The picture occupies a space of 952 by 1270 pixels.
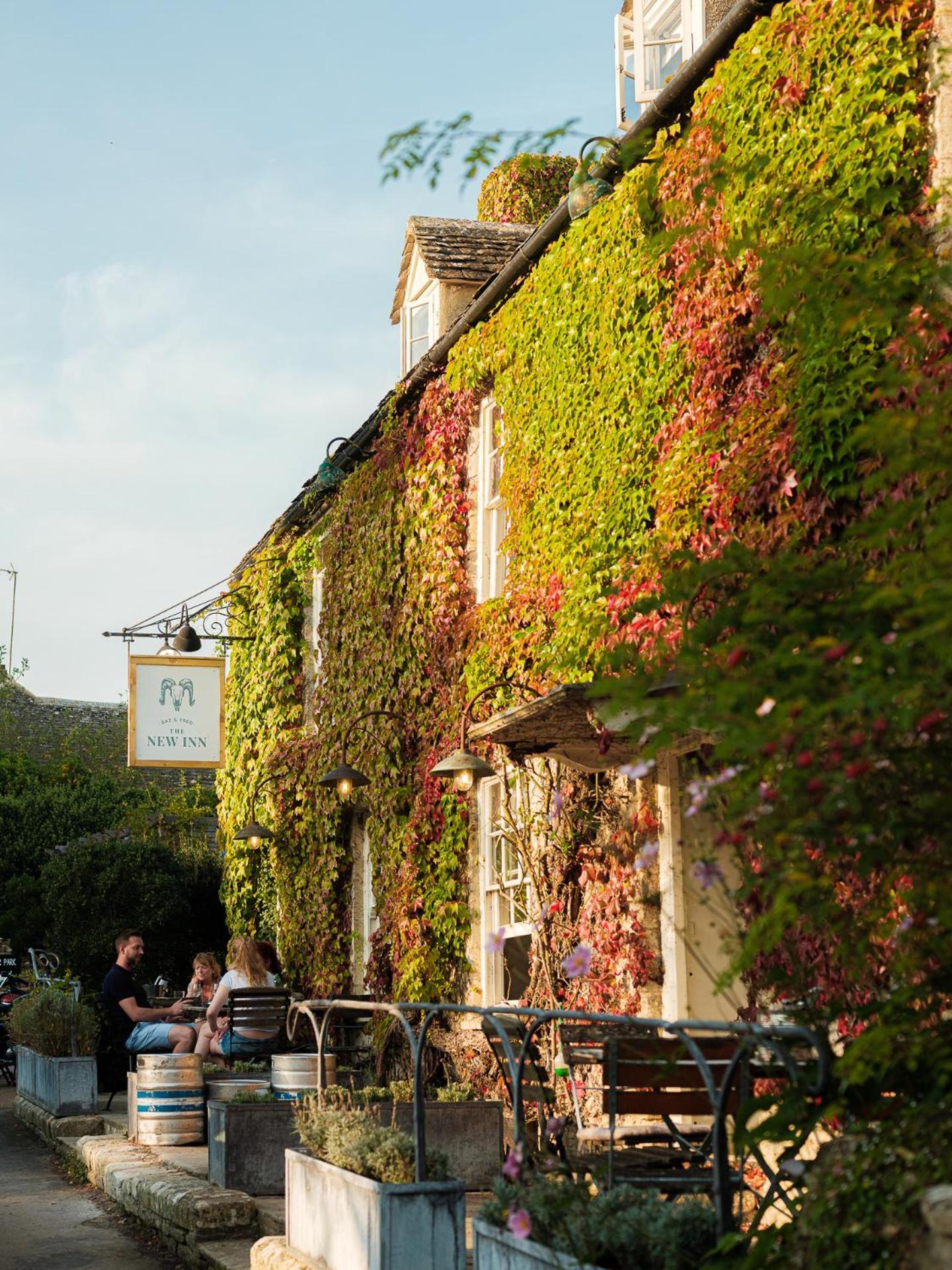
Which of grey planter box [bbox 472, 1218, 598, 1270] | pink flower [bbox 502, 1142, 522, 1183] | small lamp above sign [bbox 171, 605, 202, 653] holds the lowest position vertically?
grey planter box [bbox 472, 1218, 598, 1270]

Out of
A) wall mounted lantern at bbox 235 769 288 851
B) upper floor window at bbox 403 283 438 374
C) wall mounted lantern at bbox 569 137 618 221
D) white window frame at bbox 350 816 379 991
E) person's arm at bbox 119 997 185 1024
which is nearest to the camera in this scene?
wall mounted lantern at bbox 569 137 618 221

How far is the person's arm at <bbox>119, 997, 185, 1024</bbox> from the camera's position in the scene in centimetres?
1294

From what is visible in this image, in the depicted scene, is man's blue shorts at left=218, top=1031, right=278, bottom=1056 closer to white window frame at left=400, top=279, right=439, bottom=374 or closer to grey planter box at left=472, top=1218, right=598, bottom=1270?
white window frame at left=400, top=279, right=439, bottom=374

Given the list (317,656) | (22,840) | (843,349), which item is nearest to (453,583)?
(317,656)

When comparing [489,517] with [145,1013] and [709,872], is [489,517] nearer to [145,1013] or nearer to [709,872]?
[145,1013]

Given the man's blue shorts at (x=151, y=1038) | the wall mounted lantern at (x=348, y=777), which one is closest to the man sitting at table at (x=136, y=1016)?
the man's blue shorts at (x=151, y=1038)

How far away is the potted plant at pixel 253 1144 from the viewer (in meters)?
8.88

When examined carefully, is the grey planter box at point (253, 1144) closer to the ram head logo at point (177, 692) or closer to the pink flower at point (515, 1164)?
the pink flower at point (515, 1164)

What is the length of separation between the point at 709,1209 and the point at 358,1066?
9.86m

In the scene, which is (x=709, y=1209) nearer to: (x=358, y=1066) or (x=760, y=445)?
(x=760, y=445)

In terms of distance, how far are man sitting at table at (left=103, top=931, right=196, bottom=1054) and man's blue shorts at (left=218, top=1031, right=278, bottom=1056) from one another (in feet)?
0.91

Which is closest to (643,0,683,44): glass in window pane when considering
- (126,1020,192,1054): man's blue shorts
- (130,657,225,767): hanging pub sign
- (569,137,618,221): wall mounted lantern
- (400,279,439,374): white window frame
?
(569,137,618,221): wall mounted lantern

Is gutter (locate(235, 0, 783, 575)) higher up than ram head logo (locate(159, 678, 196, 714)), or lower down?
higher up

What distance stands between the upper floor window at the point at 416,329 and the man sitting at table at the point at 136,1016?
601cm
